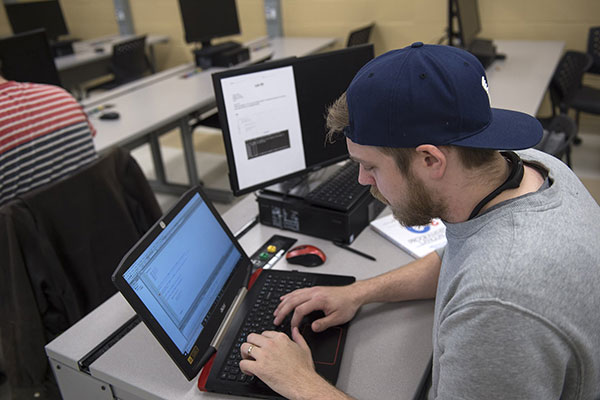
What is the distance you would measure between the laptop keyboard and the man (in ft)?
0.17

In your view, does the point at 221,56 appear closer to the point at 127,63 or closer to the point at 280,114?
the point at 127,63

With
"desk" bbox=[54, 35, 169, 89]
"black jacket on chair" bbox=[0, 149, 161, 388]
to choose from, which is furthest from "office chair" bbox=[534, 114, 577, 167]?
"desk" bbox=[54, 35, 169, 89]

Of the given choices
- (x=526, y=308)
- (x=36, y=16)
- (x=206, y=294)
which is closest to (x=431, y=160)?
(x=526, y=308)

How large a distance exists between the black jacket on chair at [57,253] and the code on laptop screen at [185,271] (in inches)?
19.6

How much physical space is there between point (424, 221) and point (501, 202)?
0.44 ft

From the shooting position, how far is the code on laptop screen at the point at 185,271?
89 cm

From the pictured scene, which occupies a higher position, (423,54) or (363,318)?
(423,54)

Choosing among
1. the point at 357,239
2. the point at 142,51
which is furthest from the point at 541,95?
the point at 142,51

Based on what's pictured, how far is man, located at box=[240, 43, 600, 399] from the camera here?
2.18 ft

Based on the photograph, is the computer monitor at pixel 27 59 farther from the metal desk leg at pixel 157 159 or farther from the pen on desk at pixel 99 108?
the metal desk leg at pixel 157 159

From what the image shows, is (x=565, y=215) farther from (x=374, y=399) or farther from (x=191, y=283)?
(x=191, y=283)

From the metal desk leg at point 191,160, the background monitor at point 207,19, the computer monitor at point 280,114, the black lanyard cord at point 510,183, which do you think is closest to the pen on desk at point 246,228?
the computer monitor at point 280,114

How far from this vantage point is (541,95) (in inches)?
100

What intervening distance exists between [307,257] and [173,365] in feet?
1.50
